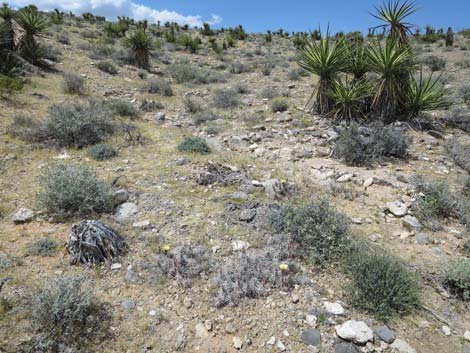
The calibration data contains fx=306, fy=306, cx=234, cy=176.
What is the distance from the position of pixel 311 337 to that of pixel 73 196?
10.8 ft

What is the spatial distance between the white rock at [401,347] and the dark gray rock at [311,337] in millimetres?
593

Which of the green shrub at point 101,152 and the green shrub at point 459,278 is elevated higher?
the green shrub at point 101,152

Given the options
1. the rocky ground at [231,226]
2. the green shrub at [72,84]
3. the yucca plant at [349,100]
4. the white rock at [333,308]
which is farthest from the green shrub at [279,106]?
the white rock at [333,308]

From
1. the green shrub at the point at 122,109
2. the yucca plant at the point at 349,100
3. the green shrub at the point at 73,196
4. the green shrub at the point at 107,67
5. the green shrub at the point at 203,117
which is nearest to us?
the green shrub at the point at 73,196

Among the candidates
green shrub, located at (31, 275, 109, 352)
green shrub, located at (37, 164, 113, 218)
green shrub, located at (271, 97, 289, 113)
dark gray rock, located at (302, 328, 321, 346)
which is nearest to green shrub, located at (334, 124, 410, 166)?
green shrub, located at (271, 97, 289, 113)

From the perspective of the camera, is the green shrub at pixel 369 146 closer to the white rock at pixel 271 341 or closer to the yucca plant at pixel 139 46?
the white rock at pixel 271 341

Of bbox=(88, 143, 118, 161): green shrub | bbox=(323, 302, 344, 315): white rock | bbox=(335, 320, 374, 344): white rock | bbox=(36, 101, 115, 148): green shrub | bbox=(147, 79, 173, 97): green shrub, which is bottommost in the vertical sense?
bbox=(335, 320, 374, 344): white rock

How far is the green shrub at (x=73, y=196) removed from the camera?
4.00 meters

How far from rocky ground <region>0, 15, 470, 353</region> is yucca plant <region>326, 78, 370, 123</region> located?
648 millimetres

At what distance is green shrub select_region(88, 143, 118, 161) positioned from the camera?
5725mm

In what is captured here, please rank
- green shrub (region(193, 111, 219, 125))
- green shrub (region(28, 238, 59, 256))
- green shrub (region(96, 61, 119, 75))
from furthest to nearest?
1. green shrub (region(96, 61, 119, 75))
2. green shrub (region(193, 111, 219, 125))
3. green shrub (region(28, 238, 59, 256))

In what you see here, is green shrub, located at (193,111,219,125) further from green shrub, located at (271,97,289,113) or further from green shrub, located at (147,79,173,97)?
green shrub, located at (147,79,173,97)

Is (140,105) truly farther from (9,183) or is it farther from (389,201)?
(389,201)

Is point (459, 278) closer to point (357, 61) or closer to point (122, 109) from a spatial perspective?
point (357, 61)
